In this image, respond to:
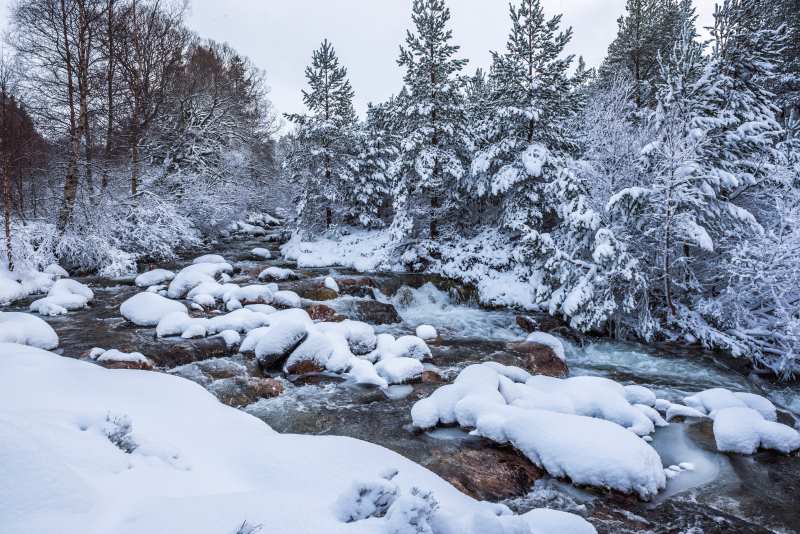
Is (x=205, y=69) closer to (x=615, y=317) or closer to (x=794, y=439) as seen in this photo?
(x=615, y=317)

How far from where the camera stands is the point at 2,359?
4.17 metres

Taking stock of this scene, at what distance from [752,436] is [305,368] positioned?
251 inches

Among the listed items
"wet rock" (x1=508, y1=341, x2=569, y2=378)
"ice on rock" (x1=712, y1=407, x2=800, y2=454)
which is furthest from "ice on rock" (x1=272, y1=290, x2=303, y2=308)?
"ice on rock" (x1=712, y1=407, x2=800, y2=454)

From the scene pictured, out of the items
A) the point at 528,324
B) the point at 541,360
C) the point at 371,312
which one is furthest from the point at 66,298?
the point at 528,324

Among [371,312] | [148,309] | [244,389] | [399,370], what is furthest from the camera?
[371,312]

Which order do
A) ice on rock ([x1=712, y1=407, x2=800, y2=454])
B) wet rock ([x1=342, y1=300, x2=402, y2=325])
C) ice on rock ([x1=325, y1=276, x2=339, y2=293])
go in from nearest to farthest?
ice on rock ([x1=712, y1=407, x2=800, y2=454])
wet rock ([x1=342, y1=300, x2=402, y2=325])
ice on rock ([x1=325, y1=276, x2=339, y2=293])

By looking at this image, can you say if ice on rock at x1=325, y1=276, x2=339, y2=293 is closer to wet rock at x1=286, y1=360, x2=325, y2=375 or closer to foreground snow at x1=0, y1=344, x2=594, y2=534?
wet rock at x1=286, y1=360, x2=325, y2=375

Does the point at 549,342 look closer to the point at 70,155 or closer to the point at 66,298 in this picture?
the point at 66,298

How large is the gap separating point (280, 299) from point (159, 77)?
1689cm

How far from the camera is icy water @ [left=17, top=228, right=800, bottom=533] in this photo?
3820 millimetres

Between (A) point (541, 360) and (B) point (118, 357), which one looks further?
(A) point (541, 360)

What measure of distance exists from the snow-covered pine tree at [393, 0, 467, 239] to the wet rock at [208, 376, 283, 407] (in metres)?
9.99

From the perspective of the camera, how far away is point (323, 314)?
9.97m

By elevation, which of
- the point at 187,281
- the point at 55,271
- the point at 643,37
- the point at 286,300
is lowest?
the point at 286,300
